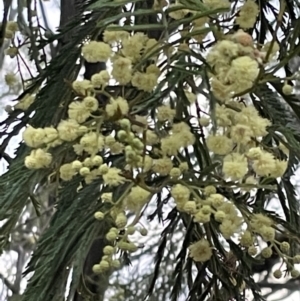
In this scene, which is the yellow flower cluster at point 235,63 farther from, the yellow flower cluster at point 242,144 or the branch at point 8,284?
the branch at point 8,284

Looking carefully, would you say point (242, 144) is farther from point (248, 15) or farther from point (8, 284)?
point (8, 284)

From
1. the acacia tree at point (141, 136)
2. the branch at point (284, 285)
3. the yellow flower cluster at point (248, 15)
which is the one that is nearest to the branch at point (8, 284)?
the branch at point (284, 285)

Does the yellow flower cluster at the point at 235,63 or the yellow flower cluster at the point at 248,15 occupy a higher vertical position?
the yellow flower cluster at the point at 248,15

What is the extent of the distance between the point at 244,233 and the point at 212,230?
156mm

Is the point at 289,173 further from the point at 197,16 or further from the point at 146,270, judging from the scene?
the point at 146,270

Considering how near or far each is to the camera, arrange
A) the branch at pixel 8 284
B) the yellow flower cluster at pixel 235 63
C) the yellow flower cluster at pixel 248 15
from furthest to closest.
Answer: the branch at pixel 8 284, the yellow flower cluster at pixel 248 15, the yellow flower cluster at pixel 235 63

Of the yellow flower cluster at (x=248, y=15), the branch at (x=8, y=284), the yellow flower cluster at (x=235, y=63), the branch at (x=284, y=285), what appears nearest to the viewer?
the yellow flower cluster at (x=235, y=63)

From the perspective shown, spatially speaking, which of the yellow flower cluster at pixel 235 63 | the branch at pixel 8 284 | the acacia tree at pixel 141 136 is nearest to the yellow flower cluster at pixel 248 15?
the acacia tree at pixel 141 136

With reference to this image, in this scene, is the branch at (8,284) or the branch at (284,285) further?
the branch at (284,285)

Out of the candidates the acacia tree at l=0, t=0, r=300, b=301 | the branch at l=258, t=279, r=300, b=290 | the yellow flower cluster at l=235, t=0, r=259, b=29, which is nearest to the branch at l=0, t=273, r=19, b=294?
the branch at l=258, t=279, r=300, b=290

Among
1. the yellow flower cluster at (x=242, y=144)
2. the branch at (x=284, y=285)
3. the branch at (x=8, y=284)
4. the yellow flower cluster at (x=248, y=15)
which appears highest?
the branch at (x=284, y=285)

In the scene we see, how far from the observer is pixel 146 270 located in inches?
70.9

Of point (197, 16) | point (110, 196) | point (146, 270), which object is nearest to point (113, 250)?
point (110, 196)

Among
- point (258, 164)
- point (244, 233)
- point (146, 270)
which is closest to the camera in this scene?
point (258, 164)
